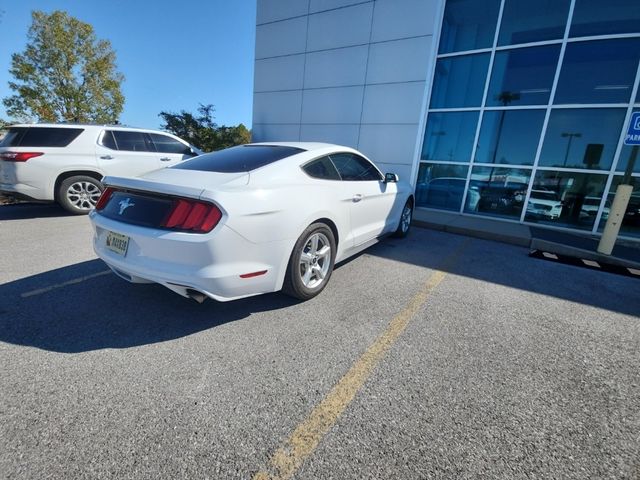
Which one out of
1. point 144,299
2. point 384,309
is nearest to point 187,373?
point 144,299

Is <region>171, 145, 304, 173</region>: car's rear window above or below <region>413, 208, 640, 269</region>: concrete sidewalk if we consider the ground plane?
above

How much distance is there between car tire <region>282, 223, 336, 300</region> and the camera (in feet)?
9.41

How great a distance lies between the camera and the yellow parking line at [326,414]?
59.4 inches

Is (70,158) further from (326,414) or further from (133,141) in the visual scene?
(326,414)

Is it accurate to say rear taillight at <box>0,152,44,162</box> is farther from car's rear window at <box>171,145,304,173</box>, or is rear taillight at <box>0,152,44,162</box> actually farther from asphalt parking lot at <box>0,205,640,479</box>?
car's rear window at <box>171,145,304,173</box>

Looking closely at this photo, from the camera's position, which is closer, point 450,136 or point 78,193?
point 78,193

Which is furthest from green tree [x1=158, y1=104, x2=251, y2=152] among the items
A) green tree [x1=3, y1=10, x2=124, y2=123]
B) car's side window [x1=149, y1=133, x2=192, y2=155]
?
car's side window [x1=149, y1=133, x2=192, y2=155]

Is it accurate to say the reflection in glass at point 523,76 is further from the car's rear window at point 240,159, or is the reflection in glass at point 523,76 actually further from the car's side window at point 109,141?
the car's side window at point 109,141

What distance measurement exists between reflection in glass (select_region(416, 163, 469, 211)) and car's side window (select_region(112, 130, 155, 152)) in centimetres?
745

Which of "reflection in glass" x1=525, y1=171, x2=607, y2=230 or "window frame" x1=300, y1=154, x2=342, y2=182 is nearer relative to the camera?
"window frame" x1=300, y1=154, x2=342, y2=182

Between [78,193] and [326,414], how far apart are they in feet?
22.4

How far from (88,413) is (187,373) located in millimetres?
550

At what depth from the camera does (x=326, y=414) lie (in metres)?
1.82

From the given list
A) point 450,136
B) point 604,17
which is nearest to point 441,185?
point 450,136
